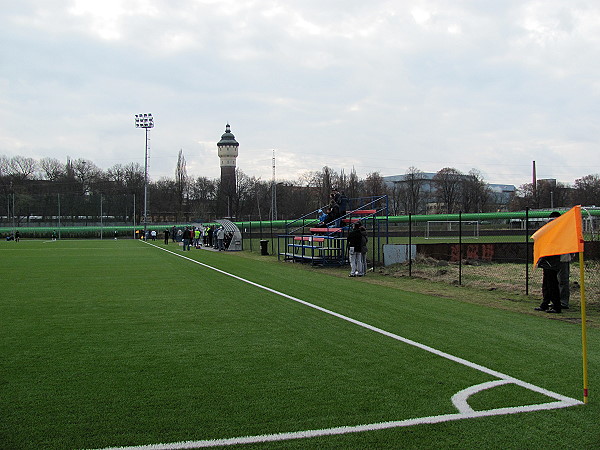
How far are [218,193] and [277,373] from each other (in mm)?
95221

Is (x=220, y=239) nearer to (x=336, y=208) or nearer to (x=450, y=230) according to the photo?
(x=336, y=208)

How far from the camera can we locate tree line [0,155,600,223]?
8469cm

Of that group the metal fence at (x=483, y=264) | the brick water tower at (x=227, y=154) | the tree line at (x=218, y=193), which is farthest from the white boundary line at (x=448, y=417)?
the brick water tower at (x=227, y=154)

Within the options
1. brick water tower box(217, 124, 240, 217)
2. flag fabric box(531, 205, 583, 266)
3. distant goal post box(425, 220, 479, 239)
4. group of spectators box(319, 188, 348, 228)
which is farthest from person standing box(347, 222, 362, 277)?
brick water tower box(217, 124, 240, 217)

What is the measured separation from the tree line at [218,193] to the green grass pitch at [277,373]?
69.6m

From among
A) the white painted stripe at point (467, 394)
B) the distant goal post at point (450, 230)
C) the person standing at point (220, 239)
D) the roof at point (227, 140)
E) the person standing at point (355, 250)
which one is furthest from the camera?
the roof at point (227, 140)

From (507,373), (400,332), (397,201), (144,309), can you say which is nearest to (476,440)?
(507,373)

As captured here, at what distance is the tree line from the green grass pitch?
69.6 meters

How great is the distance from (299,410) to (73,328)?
17.3ft

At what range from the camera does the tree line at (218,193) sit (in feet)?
278

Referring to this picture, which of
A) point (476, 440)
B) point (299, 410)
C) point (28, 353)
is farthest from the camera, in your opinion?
point (28, 353)

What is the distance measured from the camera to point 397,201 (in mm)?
93750

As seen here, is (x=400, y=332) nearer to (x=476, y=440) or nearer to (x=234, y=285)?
(x=476, y=440)

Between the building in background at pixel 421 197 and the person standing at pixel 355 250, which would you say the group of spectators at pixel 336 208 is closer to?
the person standing at pixel 355 250
